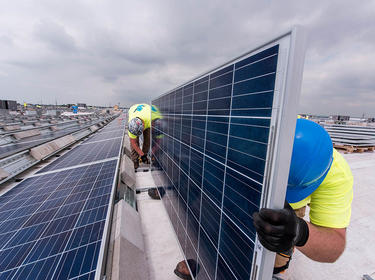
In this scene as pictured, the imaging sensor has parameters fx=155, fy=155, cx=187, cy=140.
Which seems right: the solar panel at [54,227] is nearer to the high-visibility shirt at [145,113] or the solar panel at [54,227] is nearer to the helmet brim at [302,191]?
the helmet brim at [302,191]

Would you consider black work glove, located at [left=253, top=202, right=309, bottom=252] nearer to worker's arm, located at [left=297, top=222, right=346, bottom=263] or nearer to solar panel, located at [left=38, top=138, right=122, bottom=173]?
worker's arm, located at [left=297, top=222, right=346, bottom=263]

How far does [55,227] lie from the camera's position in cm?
252

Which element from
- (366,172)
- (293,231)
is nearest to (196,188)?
(293,231)

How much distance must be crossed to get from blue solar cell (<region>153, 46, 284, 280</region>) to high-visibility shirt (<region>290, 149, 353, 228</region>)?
1.00 metres

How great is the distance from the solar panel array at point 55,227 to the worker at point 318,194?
223 cm

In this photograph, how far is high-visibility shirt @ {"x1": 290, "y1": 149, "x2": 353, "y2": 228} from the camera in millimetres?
1733

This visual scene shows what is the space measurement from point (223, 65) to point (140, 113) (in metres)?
6.49

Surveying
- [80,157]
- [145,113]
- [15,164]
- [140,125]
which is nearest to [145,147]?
[145,113]

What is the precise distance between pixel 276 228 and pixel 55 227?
3.21m

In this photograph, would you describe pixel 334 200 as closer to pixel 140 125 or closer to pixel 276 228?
pixel 276 228

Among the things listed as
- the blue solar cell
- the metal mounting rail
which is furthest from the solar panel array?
the blue solar cell

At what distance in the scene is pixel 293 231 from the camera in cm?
126

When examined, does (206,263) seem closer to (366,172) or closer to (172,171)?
(172,171)

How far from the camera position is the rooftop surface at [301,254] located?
298 cm
